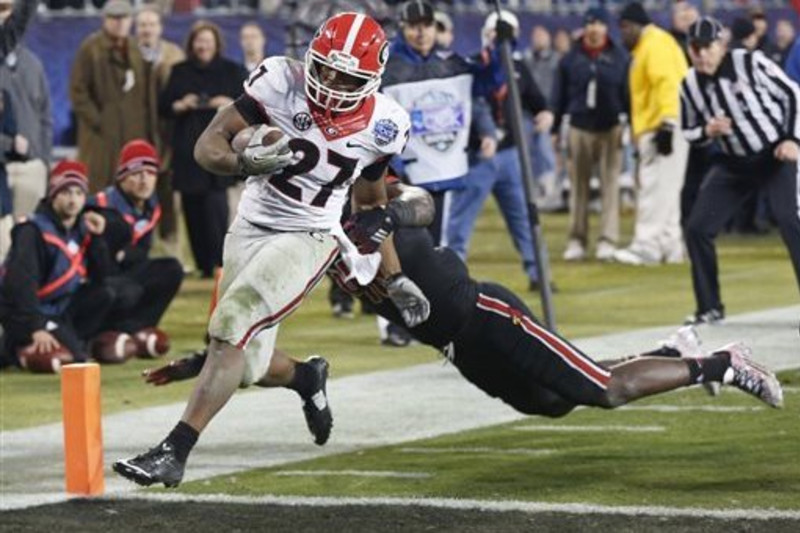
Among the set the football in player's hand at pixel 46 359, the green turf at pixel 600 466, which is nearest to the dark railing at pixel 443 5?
the football in player's hand at pixel 46 359

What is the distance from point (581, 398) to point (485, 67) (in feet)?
17.2

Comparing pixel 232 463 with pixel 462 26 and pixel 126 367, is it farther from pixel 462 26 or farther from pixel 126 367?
pixel 462 26

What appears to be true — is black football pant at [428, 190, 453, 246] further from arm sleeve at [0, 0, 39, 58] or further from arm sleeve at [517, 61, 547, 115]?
arm sleeve at [517, 61, 547, 115]

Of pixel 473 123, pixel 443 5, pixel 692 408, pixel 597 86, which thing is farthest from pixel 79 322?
pixel 443 5

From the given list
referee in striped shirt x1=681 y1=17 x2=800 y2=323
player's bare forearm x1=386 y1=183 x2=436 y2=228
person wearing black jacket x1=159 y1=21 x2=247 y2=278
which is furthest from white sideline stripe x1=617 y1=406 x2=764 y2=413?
person wearing black jacket x1=159 y1=21 x2=247 y2=278

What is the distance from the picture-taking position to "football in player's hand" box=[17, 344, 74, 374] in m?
12.7

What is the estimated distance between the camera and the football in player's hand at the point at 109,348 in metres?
13.3

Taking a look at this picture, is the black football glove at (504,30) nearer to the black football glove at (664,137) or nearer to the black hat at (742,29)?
the black football glove at (664,137)

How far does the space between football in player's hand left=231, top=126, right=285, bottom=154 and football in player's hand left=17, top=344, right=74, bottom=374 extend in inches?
184

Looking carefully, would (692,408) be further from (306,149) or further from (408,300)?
(306,149)

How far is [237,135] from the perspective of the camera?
8.26m

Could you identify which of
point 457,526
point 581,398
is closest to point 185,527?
point 457,526

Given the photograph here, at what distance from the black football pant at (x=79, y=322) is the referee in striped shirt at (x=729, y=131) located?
133 inches

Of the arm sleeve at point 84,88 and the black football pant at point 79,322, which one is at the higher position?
the arm sleeve at point 84,88
